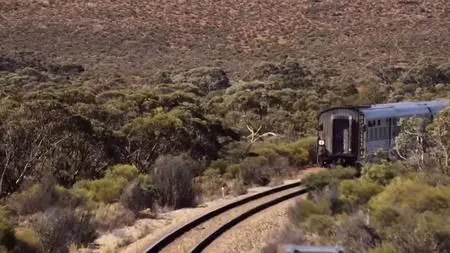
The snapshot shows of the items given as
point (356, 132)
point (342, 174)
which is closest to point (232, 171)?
point (356, 132)

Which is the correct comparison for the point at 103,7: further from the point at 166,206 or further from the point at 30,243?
the point at 30,243

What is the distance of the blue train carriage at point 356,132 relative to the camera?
2762cm

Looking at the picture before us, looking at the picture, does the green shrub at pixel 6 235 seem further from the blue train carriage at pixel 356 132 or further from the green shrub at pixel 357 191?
the blue train carriage at pixel 356 132

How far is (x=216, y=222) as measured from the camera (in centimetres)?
1917

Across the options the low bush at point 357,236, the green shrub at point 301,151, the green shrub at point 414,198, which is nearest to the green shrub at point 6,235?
the low bush at point 357,236

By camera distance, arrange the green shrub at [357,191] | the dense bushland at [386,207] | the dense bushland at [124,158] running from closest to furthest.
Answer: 1. the dense bushland at [386,207]
2. the green shrub at [357,191]
3. the dense bushland at [124,158]

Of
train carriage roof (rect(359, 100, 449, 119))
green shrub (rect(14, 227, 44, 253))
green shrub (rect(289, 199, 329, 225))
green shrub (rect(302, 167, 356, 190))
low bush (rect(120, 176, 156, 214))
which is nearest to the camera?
green shrub (rect(14, 227, 44, 253))

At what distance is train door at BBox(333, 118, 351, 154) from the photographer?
28.2 m

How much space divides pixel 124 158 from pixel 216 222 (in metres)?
10.1

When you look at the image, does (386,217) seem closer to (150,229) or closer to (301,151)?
(150,229)

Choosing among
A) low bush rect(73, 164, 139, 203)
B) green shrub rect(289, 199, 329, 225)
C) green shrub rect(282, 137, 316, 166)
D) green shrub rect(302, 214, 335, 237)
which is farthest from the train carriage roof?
green shrub rect(302, 214, 335, 237)

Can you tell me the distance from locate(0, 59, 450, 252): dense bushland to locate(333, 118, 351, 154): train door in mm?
2316

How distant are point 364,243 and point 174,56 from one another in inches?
2498

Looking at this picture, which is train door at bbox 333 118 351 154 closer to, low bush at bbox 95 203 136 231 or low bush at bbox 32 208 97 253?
low bush at bbox 95 203 136 231
